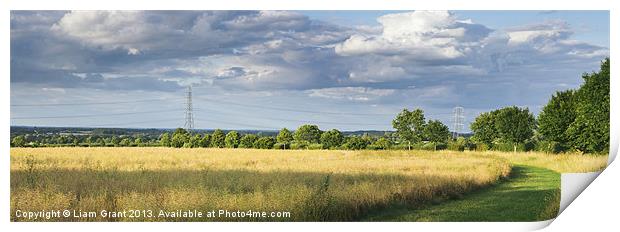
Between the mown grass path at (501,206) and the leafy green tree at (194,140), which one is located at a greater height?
the leafy green tree at (194,140)

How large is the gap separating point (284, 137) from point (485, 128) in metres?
5.34

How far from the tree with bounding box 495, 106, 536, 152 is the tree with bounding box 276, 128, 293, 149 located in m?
4.82

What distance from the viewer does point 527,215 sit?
1573cm

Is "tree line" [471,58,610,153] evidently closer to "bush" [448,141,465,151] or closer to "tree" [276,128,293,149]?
"bush" [448,141,465,151]

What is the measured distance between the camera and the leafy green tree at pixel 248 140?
55.4 feet

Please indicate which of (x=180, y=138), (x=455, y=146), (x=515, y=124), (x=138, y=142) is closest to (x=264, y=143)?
(x=180, y=138)

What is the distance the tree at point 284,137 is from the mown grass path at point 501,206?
8.13 ft

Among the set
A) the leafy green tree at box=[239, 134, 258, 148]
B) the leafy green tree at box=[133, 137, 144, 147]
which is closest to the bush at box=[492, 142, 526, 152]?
the leafy green tree at box=[239, 134, 258, 148]

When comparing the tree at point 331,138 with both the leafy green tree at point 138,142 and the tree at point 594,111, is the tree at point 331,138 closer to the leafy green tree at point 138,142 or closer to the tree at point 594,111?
the leafy green tree at point 138,142

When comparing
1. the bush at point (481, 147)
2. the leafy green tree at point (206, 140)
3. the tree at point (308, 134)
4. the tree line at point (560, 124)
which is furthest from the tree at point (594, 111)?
the leafy green tree at point (206, 140)

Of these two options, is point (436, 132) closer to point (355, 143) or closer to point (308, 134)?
point (355, 143)

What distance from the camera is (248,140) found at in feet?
55.5

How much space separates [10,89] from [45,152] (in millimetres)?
1975
